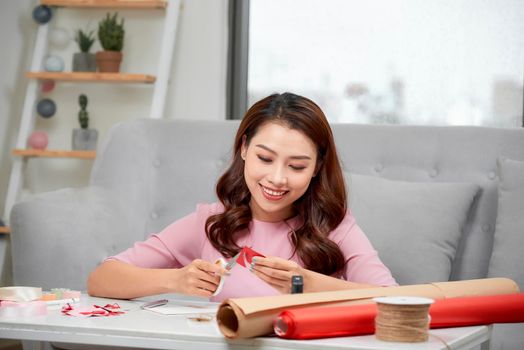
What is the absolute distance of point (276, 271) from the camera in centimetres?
161

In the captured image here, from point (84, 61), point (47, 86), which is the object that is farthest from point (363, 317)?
point (47, 86)

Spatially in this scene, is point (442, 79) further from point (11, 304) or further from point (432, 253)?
point (11, 304)

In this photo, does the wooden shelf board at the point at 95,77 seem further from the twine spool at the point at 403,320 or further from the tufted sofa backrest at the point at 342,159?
the twine spool at the point at 403,320

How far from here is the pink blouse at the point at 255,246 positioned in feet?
6.36

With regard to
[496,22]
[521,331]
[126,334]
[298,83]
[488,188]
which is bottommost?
[521,331]

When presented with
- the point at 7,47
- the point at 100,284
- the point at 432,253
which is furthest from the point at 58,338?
the point at 7,47

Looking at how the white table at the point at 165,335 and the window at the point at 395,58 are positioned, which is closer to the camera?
the white table at the point at 165,335

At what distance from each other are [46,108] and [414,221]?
2.22 meters

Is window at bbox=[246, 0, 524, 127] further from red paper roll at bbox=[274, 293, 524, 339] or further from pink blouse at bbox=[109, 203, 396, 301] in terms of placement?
red paper roll at bbox=[274, 293, 524, 339]

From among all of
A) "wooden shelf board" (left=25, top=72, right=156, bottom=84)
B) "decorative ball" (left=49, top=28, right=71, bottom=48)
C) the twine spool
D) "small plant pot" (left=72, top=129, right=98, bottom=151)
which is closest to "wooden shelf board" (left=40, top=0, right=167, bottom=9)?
"decorative ball" (left=49, top=28, right=71, bottom=48)

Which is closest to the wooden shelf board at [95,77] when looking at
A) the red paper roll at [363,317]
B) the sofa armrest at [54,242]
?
the sofa armrest at [54,242]

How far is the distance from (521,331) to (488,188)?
1.56 ft

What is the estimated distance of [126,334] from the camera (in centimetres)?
136

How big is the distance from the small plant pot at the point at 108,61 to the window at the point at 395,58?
607 millimetres
